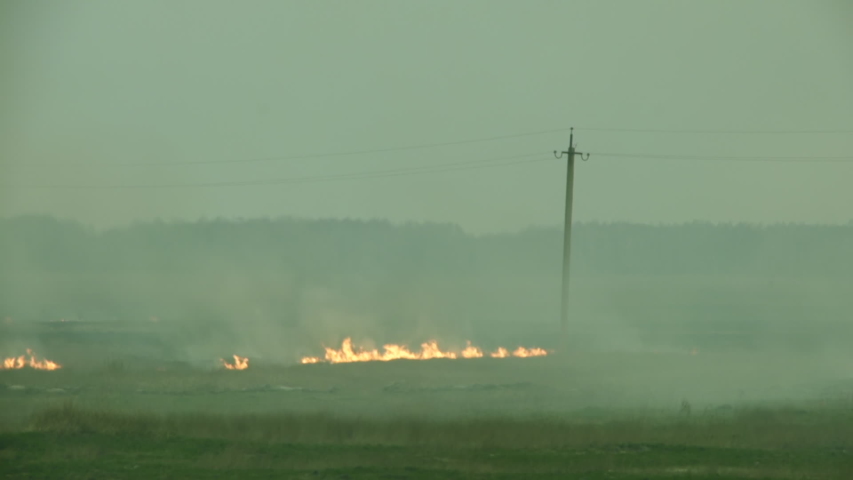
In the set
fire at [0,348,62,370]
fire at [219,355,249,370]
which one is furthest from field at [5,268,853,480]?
fire at [0,348,62,370]

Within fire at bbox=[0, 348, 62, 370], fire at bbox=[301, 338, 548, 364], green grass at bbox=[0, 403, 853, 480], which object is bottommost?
green grass at bbox=[0, 403, 853, 480]

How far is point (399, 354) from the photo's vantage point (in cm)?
6400

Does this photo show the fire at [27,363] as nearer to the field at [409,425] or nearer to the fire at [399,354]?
the field at [409,425]

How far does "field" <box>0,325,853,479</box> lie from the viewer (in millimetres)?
25625

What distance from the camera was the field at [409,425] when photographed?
2562 cm

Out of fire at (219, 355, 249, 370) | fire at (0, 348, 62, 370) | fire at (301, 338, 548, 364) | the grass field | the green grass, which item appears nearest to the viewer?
the green grass

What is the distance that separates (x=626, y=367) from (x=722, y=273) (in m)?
106

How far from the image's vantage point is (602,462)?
26.5 metres

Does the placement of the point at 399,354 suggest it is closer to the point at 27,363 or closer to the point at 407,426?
the point at 27,363

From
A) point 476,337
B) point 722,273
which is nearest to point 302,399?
point 476,337

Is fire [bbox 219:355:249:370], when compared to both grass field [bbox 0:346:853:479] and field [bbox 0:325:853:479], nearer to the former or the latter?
field [bbox 0:325:853:479]

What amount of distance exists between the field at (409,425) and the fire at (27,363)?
1808 mm

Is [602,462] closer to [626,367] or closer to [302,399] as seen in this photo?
[302,399]

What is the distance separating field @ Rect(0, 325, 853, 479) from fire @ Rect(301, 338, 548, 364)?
851 centimetres
